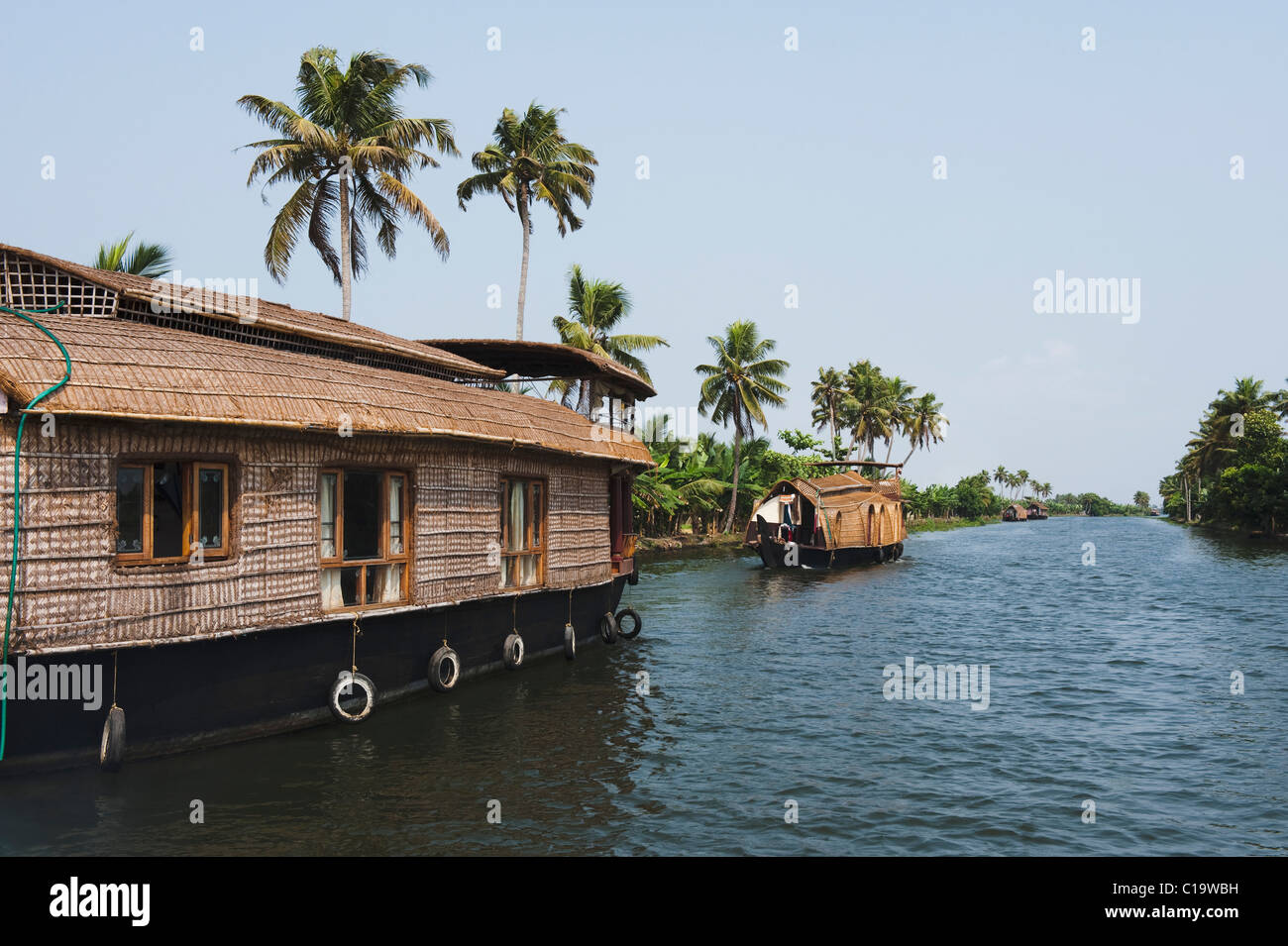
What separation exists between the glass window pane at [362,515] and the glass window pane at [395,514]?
5.6 inches

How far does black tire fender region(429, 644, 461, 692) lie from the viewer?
1041cm

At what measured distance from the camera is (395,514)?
1009 cm

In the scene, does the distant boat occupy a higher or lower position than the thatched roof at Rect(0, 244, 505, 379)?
lower

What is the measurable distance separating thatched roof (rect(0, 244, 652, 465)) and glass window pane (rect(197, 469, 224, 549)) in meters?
0.76

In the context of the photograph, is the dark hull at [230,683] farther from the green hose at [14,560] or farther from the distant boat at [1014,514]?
the distant boat at [1014,514]

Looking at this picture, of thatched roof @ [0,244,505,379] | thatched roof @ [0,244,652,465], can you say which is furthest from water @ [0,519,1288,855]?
thatched roof @ [0,244,505,379]

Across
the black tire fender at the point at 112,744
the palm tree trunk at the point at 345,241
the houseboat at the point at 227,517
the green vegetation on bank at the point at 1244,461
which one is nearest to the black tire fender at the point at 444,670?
the houseboat at the point at 227,517

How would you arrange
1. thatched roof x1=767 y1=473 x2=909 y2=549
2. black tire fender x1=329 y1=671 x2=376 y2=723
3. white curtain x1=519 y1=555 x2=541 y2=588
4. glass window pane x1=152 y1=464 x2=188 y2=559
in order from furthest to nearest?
1. thatched roof x1=767 y1=473 x2=909 y2=549
2. white curtain x1=519 y1=555 x2=541 y2=588
3. black tire fender x1=329 y1=671 x2=376 y2=723
4. glass window pane x1=152 y1=464 x2=188 y2=559

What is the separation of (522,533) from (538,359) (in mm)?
4250

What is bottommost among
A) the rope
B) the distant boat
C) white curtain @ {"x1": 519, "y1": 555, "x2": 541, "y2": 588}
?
the distant boat

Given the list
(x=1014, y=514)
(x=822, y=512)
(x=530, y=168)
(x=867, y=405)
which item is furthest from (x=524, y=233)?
(x=1014, y=514)

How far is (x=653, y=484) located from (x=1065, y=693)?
27160 mm

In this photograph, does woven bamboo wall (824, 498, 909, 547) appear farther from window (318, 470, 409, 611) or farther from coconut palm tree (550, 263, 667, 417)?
window (318, 470, 409, 611)

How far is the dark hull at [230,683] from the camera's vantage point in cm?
718
